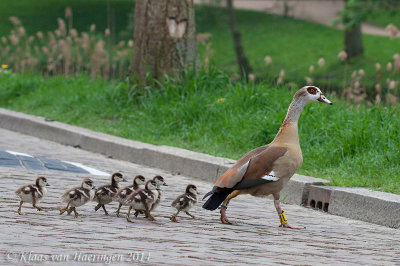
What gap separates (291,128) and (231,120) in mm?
4708

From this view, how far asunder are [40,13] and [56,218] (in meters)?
45.0

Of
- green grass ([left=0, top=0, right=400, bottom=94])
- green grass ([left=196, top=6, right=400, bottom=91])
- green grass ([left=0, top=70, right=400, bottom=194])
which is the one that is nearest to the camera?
green grass ([left=0, top=70, right=400, bottom=194])

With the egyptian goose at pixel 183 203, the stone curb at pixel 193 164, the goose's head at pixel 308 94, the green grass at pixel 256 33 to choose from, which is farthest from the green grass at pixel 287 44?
the egyptian goose at pixel 183 203

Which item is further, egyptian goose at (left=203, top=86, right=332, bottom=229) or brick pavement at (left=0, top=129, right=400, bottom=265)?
egyptian goose at (left=203, top=86, right=332, bottom=229)

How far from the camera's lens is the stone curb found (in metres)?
7.12

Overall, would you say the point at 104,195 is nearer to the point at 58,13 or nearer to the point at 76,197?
the point at 76,197

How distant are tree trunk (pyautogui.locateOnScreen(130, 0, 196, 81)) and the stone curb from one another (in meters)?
1.77

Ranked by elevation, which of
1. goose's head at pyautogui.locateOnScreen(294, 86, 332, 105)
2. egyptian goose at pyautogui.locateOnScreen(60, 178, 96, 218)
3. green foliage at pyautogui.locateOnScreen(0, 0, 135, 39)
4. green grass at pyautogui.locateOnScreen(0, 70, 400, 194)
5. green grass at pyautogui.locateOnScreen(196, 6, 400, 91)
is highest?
goose's head at pyautogui.locateOnScreen(294, 86, 332, 105)

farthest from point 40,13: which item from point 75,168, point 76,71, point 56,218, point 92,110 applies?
point 56,218

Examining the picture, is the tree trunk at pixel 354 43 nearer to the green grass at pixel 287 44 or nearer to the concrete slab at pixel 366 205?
the green grass at pixel 287 44

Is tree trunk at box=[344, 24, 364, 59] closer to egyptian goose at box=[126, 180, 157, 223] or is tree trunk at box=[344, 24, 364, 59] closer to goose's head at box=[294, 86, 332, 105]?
goose's head at box=[294, 86, 332, 105]

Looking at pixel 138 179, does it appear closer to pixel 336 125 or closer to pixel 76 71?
pixel 336 125

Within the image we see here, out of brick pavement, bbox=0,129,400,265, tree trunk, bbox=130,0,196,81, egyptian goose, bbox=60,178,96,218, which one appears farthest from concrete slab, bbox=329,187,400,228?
tree trunk, bbox=130,0,196,81

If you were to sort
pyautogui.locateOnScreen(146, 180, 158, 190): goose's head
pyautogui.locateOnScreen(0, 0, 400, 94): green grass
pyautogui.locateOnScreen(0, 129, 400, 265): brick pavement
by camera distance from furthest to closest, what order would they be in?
pyautogui.locateOnScreen(0, 0, 400, 94): green grass
pyautogui.locateOnScreen(146, 180, 158, 190): goose's head
pyautogui.locateOnScreen(0, 129, 400, 265): brick pavement
